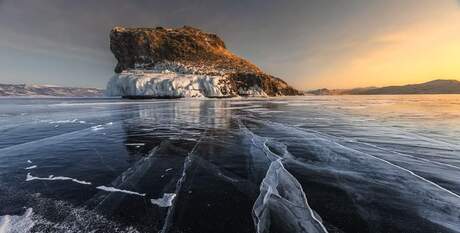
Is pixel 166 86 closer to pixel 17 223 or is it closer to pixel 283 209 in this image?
pixel 17 223

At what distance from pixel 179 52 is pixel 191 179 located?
489ft

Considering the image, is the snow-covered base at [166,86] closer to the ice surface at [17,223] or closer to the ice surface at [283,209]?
the ice surface at [283,209]

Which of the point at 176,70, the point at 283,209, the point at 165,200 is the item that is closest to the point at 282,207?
the point at 283,209

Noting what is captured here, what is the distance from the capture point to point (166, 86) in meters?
97.8

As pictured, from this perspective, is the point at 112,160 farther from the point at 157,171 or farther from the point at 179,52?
the point at 179,52

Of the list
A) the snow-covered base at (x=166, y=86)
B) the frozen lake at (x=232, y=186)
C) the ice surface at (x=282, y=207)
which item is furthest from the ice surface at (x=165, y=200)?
the snow-covered base at (x=166, y=86)

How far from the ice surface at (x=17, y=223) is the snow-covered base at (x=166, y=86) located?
9426cm

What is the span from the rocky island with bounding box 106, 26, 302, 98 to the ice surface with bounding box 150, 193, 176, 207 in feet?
308

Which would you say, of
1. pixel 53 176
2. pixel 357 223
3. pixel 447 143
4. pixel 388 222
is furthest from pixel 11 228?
pixel 447 143

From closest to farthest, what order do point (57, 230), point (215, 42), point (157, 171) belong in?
point (57, 230) → point (157, 171) → point (215, 42)

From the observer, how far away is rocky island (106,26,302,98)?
323 feet

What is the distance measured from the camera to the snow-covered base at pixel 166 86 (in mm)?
97312

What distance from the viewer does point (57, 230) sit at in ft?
14.4

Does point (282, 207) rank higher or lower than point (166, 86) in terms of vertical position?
lower
